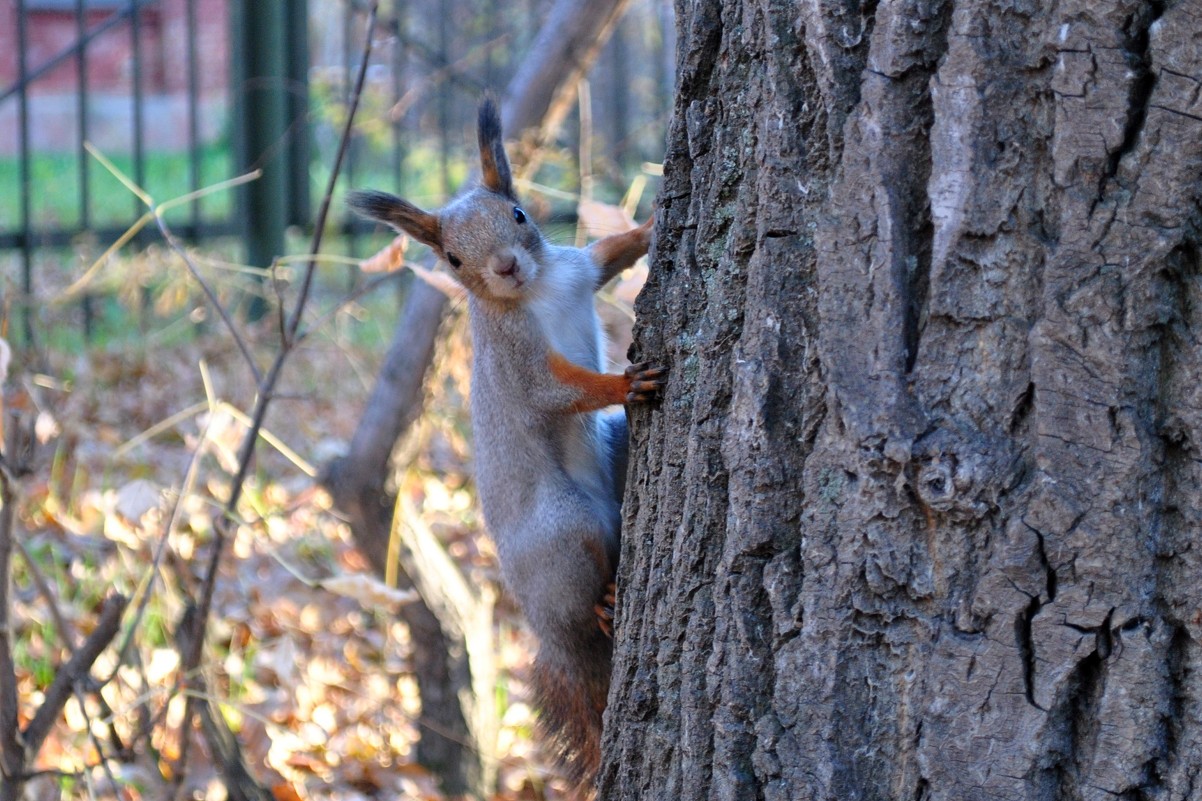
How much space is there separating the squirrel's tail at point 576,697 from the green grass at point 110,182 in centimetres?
550

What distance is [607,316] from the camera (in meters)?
3.42

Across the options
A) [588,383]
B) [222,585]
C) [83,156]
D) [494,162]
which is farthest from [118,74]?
[588,383]

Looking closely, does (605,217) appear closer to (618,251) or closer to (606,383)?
(618,251)

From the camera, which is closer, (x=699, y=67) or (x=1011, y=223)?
(x=1011, y=223)

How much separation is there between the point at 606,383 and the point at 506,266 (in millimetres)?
459

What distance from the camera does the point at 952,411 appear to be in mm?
1141

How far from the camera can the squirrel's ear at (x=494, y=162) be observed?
2357 millimetres

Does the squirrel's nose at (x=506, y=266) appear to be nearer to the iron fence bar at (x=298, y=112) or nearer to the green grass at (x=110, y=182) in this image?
the iron fence bar at (x=298, y=112)

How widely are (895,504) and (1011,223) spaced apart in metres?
0.29

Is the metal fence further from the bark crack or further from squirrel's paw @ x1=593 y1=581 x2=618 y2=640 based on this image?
the bark crack

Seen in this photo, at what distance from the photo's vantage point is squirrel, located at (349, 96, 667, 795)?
2.03m

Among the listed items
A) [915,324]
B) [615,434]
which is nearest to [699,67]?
[915,324]

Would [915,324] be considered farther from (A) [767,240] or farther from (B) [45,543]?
(B) [45,543]

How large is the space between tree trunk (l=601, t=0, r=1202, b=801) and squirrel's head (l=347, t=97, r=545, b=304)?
970 millimetres
